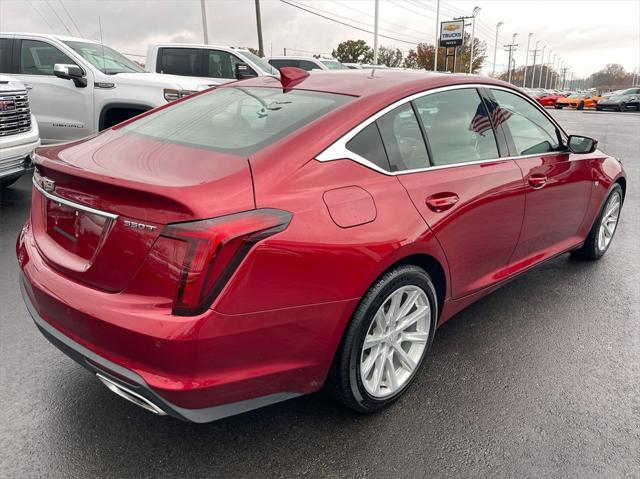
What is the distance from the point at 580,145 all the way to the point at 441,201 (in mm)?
1878

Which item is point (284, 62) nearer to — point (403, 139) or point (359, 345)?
point (403, 139)

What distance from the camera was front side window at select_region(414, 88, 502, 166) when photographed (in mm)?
2820

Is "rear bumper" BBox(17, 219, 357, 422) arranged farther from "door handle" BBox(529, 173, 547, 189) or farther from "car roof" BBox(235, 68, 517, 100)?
"door handle" BBox(529, 173, 547, 189)

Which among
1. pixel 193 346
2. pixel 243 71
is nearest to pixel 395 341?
pixel 193 346

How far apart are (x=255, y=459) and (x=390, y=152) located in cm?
155

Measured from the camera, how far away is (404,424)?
2.55 m

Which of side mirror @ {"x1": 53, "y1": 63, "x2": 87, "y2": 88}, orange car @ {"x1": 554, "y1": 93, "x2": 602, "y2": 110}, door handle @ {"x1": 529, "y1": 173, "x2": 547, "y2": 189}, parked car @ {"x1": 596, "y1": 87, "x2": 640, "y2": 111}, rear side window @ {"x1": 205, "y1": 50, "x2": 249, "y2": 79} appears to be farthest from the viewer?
orange car @ {"x1": 554, "y1": 93, "x2": 602, "y2": 110}

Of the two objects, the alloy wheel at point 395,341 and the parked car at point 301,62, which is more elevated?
the parked car at point 301,62

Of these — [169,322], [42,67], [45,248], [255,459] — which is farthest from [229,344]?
[42,67]

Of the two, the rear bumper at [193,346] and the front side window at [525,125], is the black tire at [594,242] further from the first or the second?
the rear bumper at [193,346]

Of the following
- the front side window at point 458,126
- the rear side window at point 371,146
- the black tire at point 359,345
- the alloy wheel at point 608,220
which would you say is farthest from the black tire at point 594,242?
the rear side window at point 371,146

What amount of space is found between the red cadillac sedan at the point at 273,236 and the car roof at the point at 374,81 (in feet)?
0.05

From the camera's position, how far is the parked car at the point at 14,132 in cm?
545

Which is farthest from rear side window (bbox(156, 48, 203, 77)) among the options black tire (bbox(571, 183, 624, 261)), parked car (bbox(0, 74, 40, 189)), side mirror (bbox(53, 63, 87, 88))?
black tire (bbox(571, 183, 624, 261))
